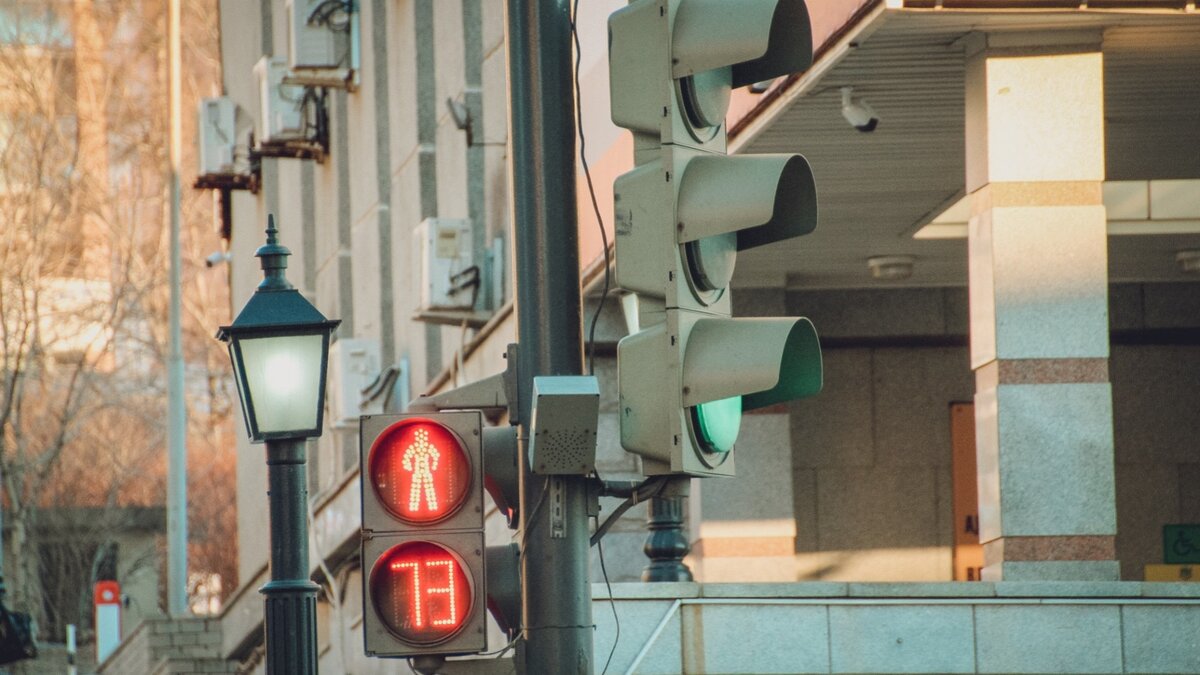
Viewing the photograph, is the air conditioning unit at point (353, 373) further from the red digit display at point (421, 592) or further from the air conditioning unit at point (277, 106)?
the red digit display at point (421, 592)

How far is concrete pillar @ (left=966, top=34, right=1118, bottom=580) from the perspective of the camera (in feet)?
38.8

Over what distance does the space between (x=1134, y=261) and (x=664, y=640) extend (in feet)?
28.0

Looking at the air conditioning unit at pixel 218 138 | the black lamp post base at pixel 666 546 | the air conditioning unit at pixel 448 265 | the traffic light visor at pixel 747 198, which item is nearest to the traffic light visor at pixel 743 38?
the traffic light visor at pixel 747 198

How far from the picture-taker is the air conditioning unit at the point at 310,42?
84.5ft

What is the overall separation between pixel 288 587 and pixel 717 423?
356cm

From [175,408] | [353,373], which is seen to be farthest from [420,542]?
[175,408]

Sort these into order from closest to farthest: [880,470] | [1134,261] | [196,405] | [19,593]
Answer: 1. [1134,261]
2. [880,470]
3. [19,593]
4. [196,405]

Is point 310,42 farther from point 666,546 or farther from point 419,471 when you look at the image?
point 419,471

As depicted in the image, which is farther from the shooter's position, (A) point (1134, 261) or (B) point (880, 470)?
(B) point (880, 470)

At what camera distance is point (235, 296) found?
37750 mm

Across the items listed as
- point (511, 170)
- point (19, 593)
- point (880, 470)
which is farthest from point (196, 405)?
point (511, 170)

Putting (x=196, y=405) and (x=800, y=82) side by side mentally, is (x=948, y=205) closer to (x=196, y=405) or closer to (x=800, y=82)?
(x=800, y=82)

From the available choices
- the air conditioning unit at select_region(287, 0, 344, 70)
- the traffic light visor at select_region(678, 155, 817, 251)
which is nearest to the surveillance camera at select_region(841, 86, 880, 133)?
the traffic light visor at select_region(678, 155, 817, 251)

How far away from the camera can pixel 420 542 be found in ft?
20.7
